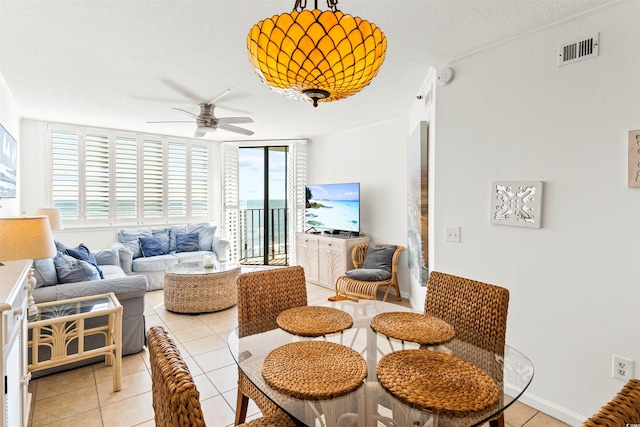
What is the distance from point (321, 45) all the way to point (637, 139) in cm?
186

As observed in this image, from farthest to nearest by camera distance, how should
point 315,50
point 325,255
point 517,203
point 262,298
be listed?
point 325,255
point 517,203
point 262,298
point 315,50

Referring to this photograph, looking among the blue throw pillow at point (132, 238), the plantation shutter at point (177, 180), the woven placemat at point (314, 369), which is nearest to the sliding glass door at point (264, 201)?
the plantation shutter at point (177, 180)

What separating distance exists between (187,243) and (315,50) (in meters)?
5.08

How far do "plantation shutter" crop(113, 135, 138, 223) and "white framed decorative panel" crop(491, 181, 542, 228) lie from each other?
5.40 meters

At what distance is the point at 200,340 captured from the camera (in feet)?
10.6

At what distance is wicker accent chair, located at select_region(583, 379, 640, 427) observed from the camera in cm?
66

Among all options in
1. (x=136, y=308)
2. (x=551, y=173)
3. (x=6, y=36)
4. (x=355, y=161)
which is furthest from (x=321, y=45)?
(x=355, y=161)

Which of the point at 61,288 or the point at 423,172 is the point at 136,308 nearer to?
the point at 61,288

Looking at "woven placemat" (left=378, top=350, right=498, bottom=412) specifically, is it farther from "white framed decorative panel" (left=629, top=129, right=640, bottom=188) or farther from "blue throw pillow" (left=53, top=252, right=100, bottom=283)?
"blue throw pillow" (left=53, top=252, right=100, bottom=283)

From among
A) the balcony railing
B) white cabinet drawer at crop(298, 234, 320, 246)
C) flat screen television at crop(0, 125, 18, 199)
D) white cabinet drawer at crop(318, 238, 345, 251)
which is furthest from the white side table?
the balcony railing

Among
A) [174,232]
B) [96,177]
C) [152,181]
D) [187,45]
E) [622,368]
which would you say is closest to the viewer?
[622,368]

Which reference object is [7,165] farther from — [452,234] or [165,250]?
[452,234]

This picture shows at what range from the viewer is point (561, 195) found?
2092mm

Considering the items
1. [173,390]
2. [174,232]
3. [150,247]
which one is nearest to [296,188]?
[174,232]
